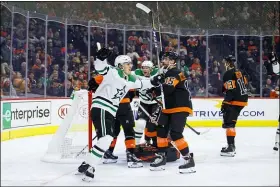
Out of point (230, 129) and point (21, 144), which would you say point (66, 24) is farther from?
point (230, 129)

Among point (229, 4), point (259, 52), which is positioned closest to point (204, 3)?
→ point (229, 4)

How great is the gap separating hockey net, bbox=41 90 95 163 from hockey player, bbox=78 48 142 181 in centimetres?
80

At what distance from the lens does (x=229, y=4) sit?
11828 mm

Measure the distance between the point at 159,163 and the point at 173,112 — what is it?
518 millimetres

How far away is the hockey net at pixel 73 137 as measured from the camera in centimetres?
442

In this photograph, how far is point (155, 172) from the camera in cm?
386

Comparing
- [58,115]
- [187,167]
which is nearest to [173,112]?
[187,167]

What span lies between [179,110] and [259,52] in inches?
246

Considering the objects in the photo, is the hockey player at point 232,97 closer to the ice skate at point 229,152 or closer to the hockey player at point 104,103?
the ice skate at point 229,152

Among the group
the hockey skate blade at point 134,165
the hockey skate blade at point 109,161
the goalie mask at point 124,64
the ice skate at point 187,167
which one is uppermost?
the goalie mask at point 124,64

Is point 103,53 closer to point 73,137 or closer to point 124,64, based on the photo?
point 124,64

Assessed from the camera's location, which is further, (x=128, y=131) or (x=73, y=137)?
(x=73, y=137)

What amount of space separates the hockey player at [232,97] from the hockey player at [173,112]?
45.7 inches

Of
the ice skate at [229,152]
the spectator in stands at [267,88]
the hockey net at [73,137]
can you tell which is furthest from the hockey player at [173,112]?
the spectator in stands at [267,88]
